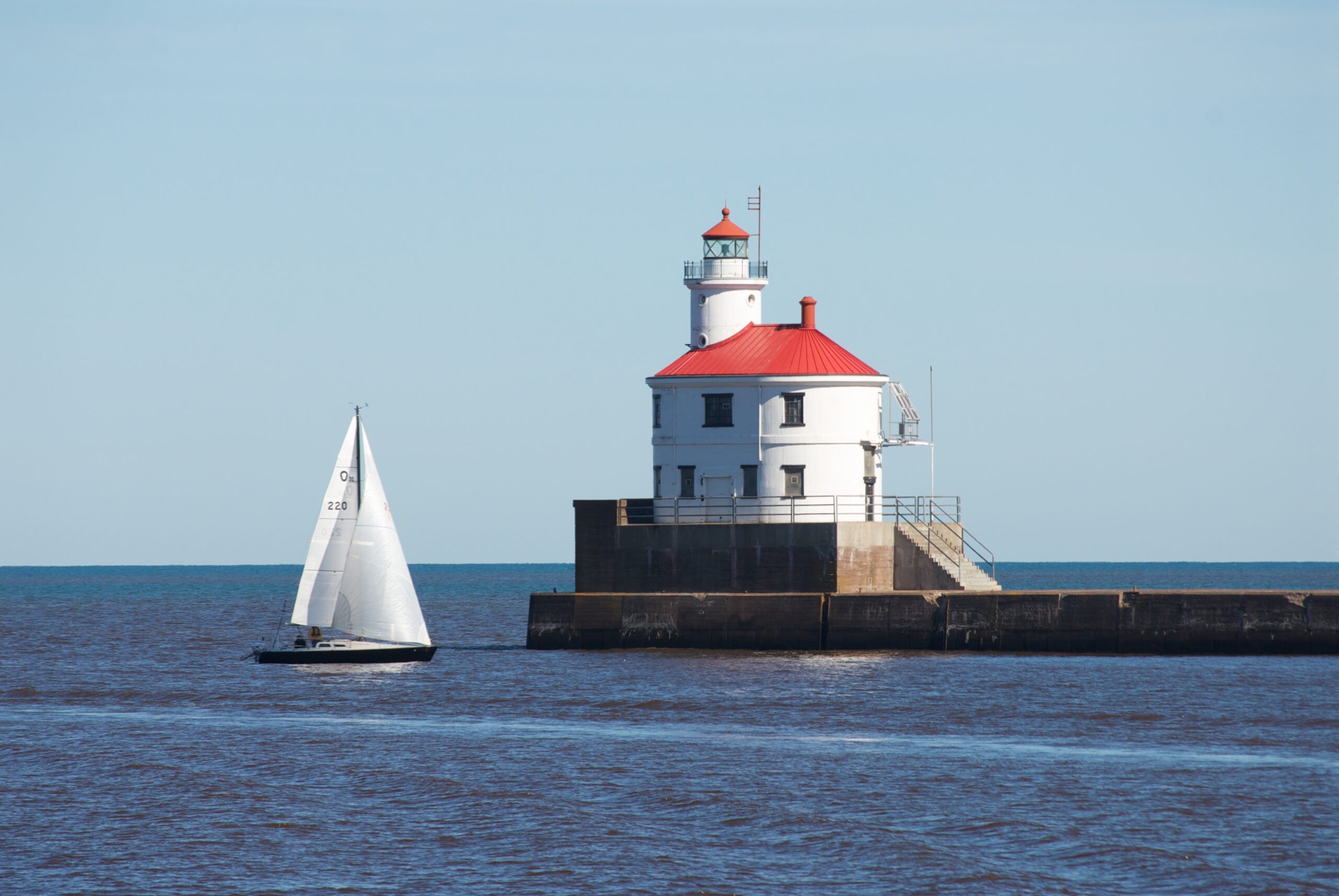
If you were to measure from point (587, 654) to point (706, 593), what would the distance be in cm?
365

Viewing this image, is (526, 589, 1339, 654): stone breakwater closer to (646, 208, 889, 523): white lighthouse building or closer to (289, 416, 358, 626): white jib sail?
(646, 208, 889, 523): white lighthouse building

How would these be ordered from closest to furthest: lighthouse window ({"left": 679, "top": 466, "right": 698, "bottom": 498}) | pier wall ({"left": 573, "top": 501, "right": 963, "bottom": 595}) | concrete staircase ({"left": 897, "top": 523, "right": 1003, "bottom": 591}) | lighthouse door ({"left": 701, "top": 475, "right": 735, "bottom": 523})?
pier wall ({"left": 573, "top": 501, "right": 963, "bottom": 595}) → concrete staircase ({"left": 897, "top": 523, "right": 1003, "bottom": 591}) → lighthouse door ({"left": 701, "top": 475, "right": 735, "bottom": 523}) → lighthouse window ({"left": 679, "top": 466, "right": 698, "bottom": 498})

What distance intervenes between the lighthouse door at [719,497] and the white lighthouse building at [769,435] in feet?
0.06

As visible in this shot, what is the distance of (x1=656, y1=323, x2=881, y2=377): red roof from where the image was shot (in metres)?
43.4

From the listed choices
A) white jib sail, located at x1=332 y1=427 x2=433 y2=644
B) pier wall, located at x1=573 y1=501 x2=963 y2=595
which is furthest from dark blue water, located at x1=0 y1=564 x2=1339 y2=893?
pier wall, located at x1=573 y1=501 x2=963 y2=595

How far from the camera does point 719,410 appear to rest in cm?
4366

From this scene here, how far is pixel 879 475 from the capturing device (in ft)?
146

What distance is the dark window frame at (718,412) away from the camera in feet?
143

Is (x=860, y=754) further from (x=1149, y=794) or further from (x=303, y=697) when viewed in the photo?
(x=303, y=697)

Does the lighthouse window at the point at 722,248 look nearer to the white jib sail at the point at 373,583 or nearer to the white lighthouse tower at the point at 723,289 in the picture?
the white lighthouse tower at the point at 723,289

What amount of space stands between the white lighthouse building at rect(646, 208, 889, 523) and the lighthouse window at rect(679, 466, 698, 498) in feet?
0.06

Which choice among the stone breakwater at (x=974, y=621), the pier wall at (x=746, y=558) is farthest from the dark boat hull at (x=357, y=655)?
the pier wall at (x=746, y=558)

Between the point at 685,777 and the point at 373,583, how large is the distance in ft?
58.3

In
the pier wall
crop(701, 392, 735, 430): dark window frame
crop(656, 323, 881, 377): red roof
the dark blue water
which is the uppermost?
crop(656, 323, 881, 377): red roof
